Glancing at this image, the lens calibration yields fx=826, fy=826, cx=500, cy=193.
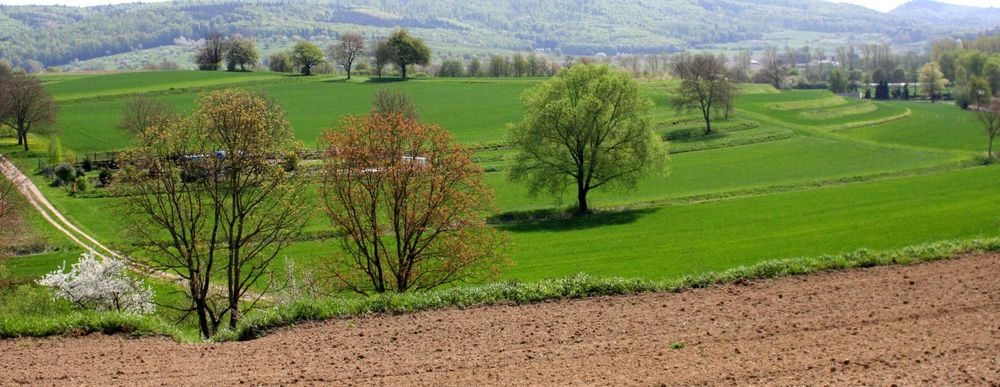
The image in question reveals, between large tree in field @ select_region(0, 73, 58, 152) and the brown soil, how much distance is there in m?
71.3

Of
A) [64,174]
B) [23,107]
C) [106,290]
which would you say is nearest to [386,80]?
[23,107]

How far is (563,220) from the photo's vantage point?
→ 5297 centimetres

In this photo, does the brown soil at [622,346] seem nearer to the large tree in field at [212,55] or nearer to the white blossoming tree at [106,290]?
the white blossoming tree at [106,290]

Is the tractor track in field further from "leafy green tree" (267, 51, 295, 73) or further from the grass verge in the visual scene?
"leafy green tree" (267, 51, 295, 73)

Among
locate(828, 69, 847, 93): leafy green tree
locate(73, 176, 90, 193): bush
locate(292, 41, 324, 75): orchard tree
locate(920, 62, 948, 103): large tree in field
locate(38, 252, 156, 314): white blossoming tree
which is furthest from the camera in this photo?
locate(828, 69, 847, 93): leafy green tree

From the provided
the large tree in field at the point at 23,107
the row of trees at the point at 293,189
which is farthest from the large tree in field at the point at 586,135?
the large tree in field at the point at 23,107

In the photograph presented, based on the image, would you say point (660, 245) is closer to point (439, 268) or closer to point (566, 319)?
point (439, 268)

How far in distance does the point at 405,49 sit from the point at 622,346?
125m

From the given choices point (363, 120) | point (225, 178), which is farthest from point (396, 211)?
point (225, 178)

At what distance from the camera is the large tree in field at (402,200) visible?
28.7 meters

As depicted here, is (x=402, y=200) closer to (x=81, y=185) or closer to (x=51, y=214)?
(x=51, y=214)

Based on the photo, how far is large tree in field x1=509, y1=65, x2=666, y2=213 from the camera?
54.3 meters

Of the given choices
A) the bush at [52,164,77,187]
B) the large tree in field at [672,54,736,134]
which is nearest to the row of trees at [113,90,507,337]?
the bush at [52,164,77,187]

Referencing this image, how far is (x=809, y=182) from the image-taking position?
209 feet
